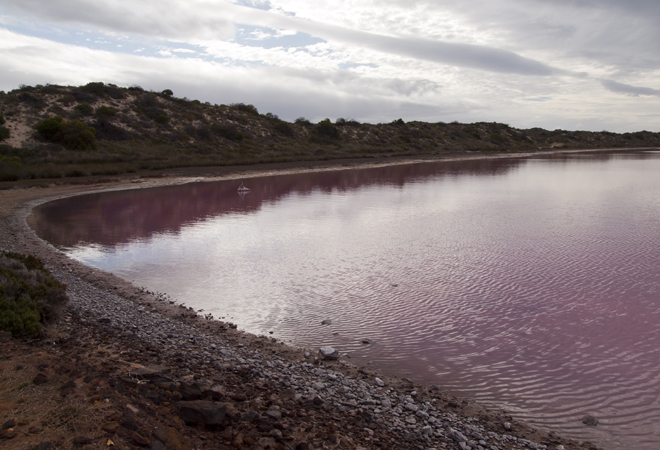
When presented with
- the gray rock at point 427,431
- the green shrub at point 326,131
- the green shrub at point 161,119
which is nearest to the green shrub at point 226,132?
the green shrub at point 161,119

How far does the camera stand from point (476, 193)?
83.3 ft

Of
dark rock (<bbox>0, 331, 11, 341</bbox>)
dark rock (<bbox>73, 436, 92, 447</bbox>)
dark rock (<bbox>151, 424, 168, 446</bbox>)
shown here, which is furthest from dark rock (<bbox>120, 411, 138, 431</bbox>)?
dark rock (<bbox>0, 331, 11, 341</bbox>)

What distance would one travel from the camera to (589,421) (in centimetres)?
483

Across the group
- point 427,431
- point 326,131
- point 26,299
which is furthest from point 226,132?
point 427,431

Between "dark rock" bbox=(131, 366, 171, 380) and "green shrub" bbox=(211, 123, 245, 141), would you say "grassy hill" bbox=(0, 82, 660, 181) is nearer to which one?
"green shrub" bbox=(211, 123, 245, 141)

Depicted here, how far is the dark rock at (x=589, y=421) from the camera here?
481cm

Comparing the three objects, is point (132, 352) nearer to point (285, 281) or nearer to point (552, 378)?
point (285, 281)

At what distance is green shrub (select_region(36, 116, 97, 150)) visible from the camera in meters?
36.5

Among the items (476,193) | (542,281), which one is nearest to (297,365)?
(542,281)

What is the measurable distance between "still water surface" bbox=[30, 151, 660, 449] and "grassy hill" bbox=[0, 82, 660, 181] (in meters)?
15.0

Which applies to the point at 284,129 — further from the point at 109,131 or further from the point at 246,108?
the point at 109,131

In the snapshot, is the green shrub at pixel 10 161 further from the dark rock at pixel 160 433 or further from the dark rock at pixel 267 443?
the dark rock at pixel 267 443

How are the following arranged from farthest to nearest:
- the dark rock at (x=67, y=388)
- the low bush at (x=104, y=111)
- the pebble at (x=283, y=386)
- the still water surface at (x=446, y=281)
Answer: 1. the low bush at (x=104, y=111)
2. the still water surface at (x=446, y=281)
3. the pebble at (x=283, y=386)
4. the dark rock at (x=67, y=388)

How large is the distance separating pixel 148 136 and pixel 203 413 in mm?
46172
